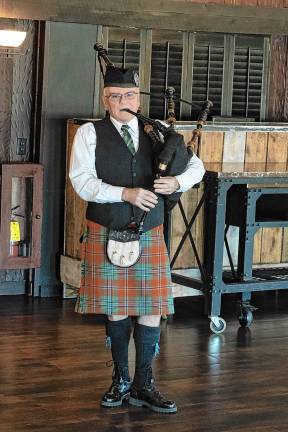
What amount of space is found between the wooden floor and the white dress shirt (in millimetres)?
909

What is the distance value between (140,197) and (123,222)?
0.58 ft

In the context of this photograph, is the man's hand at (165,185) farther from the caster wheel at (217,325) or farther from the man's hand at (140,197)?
the caster wheel at (217,325)

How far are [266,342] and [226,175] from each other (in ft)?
3.10

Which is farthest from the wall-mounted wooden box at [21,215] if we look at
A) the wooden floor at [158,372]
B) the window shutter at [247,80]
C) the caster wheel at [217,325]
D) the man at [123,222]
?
the man at [123,222]

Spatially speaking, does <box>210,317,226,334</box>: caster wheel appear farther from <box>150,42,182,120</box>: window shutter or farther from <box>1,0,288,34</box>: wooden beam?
<box>1,0,288,34</box>: wooden beam

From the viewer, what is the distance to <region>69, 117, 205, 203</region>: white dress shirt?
4.30 m

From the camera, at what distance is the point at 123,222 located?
440 centimetres

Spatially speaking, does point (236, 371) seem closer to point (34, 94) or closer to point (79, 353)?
point (79, 353)

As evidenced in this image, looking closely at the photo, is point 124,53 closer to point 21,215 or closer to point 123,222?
point 21,215

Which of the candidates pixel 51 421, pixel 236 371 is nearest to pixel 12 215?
pixel 236 371

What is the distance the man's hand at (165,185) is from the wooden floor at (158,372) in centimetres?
94

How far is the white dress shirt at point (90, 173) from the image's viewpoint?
4.30m

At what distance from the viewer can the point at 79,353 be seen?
5.42 m

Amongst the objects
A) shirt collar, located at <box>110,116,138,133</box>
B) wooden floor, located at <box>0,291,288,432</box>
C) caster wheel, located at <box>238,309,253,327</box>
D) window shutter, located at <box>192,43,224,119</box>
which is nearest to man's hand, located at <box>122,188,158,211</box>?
shirt collar, located at <box>110,116,138,133</box>
